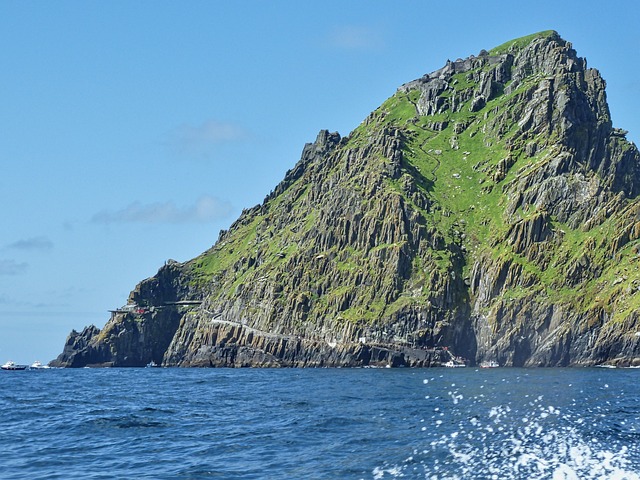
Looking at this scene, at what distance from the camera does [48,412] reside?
308 feet

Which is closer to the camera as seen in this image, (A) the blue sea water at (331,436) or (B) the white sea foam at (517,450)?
(B) the white sea foam at (517,450)

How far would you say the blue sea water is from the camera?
174ft

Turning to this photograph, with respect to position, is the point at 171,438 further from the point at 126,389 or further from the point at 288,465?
the point at 126,389

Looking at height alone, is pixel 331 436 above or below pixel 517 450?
above

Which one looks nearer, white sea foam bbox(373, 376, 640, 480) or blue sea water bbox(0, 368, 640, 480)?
white sea foam bbox(373, 376, 640, 480)

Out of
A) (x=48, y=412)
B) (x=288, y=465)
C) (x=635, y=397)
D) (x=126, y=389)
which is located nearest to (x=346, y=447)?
(x=288, y=465)

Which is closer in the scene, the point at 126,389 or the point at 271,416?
the point at 271,416

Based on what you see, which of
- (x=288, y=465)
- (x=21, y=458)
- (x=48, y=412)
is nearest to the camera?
(x=288, y=465)

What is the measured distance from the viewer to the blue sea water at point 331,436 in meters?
52.9

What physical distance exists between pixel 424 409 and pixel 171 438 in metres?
30.7

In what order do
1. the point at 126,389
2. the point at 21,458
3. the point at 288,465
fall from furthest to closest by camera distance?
the point at 126,389, the point at 21,458, the point at 288,465

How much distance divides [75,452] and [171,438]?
876 centimetres

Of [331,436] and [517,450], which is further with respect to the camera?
[331,436]

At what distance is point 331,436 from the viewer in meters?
67.2
